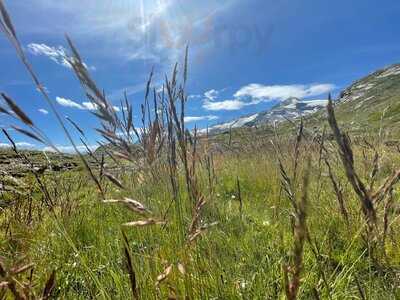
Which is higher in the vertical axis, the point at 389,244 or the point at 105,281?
the point at 105,281

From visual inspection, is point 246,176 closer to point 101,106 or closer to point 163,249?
point 163,249

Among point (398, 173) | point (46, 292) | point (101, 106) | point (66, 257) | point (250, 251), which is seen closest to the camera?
point (398, 173)

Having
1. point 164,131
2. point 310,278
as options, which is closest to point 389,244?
point 310,278

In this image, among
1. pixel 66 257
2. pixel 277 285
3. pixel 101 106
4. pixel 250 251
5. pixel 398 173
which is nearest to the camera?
pixel 398 173

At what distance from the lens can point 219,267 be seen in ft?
6.76

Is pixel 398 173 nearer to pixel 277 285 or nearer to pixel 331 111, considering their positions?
pixel 331 111

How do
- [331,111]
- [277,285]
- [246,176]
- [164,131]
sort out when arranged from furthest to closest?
[246,176] < [277,285] < [164,131] < [331,111]

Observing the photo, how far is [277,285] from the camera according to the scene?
84.4 inches

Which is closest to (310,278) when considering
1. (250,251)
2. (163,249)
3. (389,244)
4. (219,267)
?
(250,251)

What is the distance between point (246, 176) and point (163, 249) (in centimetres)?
581

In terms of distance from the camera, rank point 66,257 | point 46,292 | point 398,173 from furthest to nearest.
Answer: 1. point 66,257
2. point 46,292
3. point 398,173

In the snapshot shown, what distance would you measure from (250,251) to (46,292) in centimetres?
167

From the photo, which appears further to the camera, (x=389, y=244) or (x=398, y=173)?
(x=389, y=244)

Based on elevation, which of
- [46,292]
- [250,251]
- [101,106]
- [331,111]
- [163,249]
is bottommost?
[250,251]
